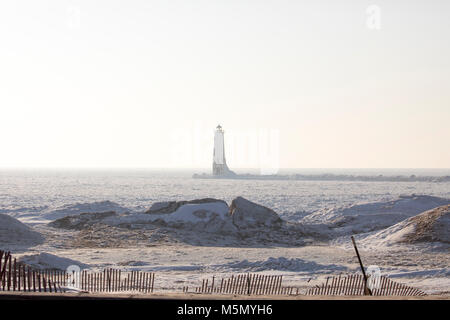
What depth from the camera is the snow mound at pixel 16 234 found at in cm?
3022

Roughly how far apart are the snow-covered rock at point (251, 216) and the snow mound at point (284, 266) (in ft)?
42.5

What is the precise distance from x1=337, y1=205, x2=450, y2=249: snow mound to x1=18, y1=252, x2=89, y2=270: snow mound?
17.3 metres

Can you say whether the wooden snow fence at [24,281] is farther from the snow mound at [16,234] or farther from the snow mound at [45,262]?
the snow mound at [16,234]

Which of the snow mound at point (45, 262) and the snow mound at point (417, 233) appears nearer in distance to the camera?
the snow mound at point (45, 262)

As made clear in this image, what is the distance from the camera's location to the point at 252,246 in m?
30.9

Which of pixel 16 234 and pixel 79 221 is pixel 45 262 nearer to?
pixel 16 234

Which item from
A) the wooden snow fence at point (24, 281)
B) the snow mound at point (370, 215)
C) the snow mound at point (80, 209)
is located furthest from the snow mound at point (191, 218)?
the wooden snow fence at point (24, 281)

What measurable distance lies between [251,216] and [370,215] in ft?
32.8

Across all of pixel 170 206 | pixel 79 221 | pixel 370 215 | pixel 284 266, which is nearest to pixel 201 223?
pixel 170 206

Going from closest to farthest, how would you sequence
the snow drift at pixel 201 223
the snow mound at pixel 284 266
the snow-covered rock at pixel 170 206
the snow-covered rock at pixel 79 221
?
1. the snow mound at pixel 284 266
2. the snow drift at pixel 201 223
3. the snow-covered rock at pixel 79 221
4. the snow-covered rock at pixel 170 206

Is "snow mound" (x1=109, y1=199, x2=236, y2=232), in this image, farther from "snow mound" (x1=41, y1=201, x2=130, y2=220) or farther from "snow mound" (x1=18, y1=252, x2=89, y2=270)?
"snow mound" (x1=18, y1=252, x2=89, y2=270)

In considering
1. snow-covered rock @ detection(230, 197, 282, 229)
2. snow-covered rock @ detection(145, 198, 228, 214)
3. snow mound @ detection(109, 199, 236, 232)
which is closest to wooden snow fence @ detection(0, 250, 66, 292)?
snow mound @ detection(109, 199, 236, 232)
